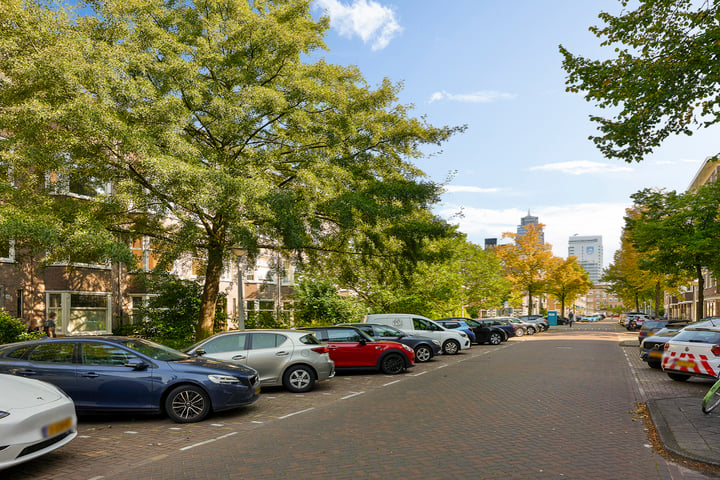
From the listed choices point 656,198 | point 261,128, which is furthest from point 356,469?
point 656,198

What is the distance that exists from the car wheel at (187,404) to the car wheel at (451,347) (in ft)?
51.0

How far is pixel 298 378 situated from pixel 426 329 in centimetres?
1190

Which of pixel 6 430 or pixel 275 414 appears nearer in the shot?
pixel 6 430

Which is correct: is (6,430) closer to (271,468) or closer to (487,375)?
(271,468)

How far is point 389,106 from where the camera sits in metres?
21.5

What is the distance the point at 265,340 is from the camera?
39.8 ft

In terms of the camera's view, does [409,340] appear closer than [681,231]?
Yes

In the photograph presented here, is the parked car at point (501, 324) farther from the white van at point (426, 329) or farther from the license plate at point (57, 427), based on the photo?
the license plate at point (57, 427)

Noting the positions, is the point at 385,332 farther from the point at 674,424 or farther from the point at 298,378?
the point at 674,424

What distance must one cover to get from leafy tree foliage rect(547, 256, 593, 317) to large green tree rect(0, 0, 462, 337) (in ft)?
124

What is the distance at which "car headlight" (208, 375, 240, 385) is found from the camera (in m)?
9.09

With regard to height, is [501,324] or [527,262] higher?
[527,262]

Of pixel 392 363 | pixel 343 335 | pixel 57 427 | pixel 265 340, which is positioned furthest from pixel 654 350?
pixel 57 427

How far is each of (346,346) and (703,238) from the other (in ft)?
57.8
